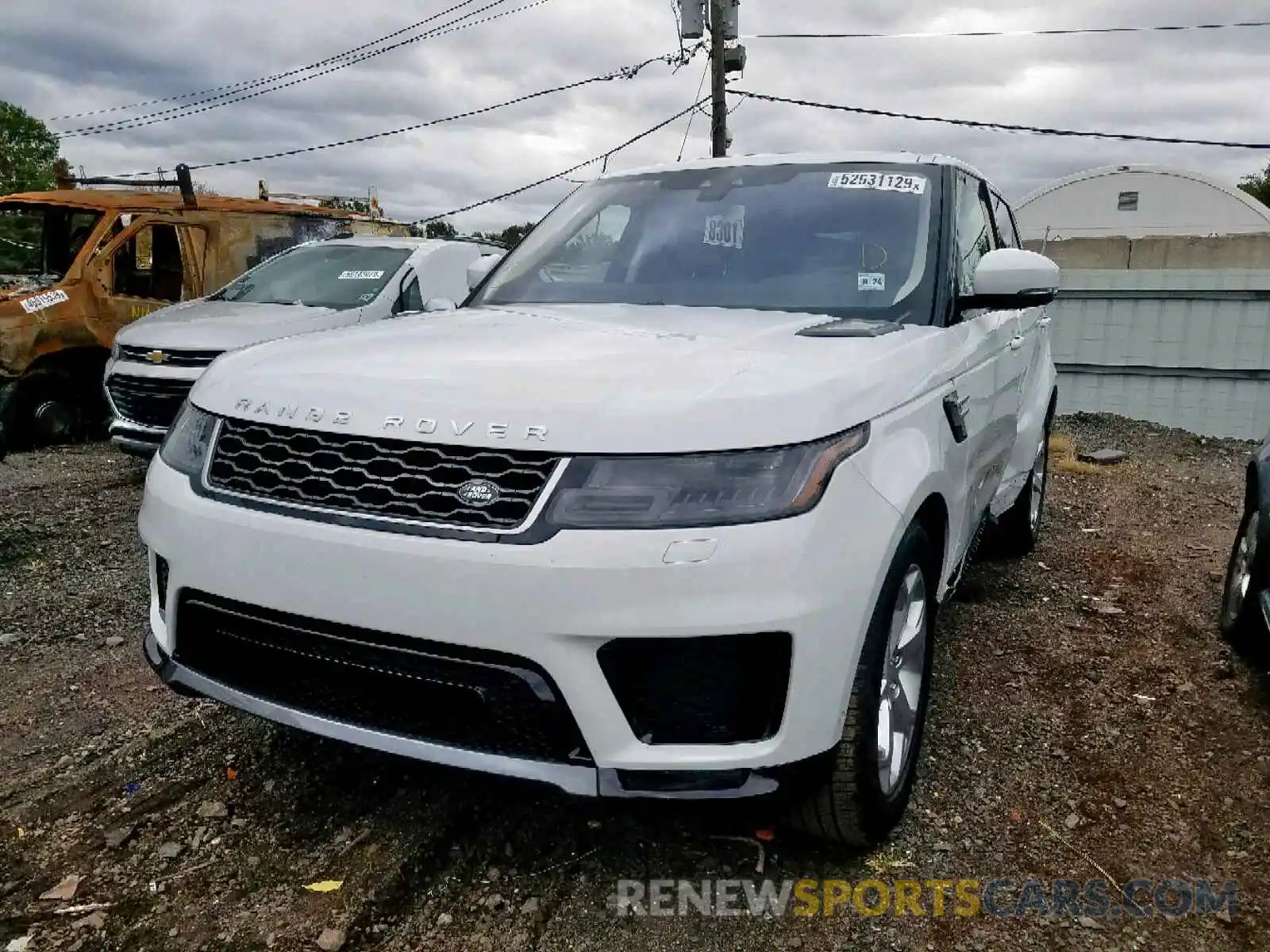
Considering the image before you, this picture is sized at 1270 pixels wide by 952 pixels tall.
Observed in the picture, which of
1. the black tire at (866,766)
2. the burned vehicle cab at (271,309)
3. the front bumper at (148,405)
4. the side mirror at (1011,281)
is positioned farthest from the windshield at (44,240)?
the black tire at (866,766)

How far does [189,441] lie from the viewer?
2459 mm

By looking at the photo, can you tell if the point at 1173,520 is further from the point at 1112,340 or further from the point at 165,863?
the point at 165,863

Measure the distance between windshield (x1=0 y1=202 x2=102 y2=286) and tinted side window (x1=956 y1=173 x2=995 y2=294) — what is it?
24.8 ft

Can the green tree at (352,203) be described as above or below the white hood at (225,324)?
above

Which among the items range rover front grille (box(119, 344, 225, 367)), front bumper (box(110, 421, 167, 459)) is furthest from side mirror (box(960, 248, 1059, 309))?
front bumper (box(110, 421, 167, 459))

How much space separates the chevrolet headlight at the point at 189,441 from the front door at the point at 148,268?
679cm

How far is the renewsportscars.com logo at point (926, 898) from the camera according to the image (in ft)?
7.61

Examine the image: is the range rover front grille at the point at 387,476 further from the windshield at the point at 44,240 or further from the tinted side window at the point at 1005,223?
the windshield at the point at 44,240

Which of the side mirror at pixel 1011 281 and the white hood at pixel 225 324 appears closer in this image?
the side mirror at pixel 1011 281

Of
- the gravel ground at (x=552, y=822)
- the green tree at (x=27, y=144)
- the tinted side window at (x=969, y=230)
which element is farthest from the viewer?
the green tree at (x=27, y=144)

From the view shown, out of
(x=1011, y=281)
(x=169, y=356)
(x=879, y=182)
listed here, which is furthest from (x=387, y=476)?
(x=169, y=356)

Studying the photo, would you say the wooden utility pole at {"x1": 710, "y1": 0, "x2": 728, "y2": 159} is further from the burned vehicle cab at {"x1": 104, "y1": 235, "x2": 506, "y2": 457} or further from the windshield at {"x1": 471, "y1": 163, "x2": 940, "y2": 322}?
the windshield at {"x1": 471, "y1": 163, "x2": 940, "y2": 322}

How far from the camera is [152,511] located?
7.86 feet

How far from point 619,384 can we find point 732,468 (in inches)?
11.9
